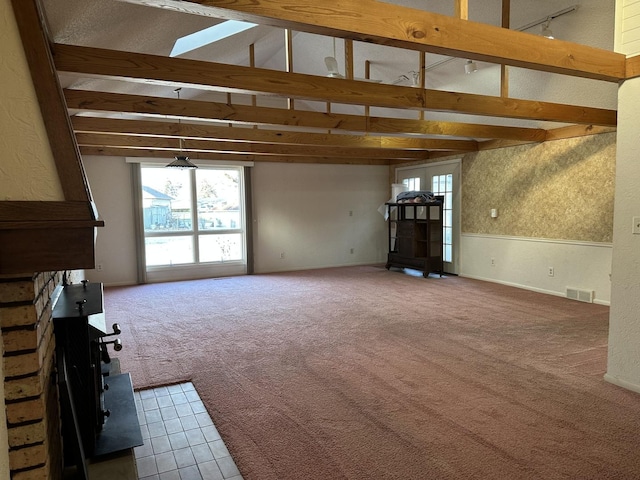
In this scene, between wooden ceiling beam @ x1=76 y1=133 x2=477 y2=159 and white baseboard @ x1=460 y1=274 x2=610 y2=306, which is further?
wooden ceiling beam @ x1=76 y1=133 x2=477 y2=159

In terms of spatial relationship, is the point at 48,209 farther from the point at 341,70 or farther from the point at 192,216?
the point at 192,216

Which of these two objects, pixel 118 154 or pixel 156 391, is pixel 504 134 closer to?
pixel 156 391

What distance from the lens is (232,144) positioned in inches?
257

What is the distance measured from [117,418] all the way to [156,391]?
2.94 ft

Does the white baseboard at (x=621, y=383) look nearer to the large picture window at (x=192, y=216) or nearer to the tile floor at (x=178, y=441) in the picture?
the tile floor at (x=178, y=441)

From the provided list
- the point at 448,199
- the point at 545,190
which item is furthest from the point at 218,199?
the point at 545,190

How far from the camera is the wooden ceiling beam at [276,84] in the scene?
2783 millimetres

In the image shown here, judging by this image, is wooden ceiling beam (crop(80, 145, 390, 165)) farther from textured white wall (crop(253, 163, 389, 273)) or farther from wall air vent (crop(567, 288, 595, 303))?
wall air vent (crop(567, 288, 595, 303))

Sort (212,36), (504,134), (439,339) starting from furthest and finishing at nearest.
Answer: (504,134)
(212,36)
(439,339)

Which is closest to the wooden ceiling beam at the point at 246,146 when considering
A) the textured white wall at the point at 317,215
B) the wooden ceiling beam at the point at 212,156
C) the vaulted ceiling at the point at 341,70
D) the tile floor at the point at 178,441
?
the vaulted ceiling at the point at 341,70

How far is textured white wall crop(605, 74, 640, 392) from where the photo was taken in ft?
9.59

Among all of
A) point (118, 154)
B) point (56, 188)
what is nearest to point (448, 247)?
point (118, 154)

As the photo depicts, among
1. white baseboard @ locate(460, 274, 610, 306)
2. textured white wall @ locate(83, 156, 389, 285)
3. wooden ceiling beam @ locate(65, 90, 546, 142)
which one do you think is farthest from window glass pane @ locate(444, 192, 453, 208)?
wooden ceiling beam @ locate(65, 90, 546, 142)

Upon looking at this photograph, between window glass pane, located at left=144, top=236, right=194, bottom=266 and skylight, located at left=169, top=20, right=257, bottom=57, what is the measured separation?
13.1ft
